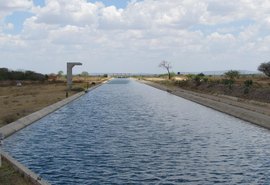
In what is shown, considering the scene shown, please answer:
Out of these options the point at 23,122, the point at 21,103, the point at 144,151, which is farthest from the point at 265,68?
the point at 144,151

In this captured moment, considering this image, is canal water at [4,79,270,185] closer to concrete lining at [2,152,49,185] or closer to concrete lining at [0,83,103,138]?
concrete lining at [0,83,103,138]

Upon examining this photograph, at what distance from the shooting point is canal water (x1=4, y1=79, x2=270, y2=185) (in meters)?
17.3

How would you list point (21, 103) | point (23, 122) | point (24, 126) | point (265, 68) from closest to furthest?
point (24, 126) < point (23, 122) < point (21, 103) < point (265, 68)

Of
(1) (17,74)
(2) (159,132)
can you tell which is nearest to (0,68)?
(1) (17,74)

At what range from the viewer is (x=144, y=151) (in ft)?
74.3

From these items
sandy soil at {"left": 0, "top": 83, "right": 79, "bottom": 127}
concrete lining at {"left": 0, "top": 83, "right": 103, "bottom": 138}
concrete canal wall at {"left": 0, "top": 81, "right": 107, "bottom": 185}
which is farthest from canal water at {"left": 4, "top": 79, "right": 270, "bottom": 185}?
sandy soil at {"left": 0, "top": 83, "right": 79, "bottom": 127}

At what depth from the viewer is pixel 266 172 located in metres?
18.1

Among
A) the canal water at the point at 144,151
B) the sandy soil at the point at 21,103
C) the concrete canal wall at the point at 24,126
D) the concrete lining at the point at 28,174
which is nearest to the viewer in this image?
the concrete lining at the point at 28,174

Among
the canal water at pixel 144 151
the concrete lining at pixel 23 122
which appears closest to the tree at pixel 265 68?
the concrete lining at pixel 23 122

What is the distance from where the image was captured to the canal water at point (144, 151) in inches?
681

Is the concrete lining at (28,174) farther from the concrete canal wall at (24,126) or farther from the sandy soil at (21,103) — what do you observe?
the sandy soil at (21,103)

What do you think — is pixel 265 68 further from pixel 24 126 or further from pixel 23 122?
pixel 24 126

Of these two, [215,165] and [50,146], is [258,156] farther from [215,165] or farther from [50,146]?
[50,146]

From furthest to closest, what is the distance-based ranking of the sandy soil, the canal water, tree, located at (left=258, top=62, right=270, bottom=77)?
tree, located at (left=258, top=62, right=270, bottom=77)
the sandy soil
the canal water
